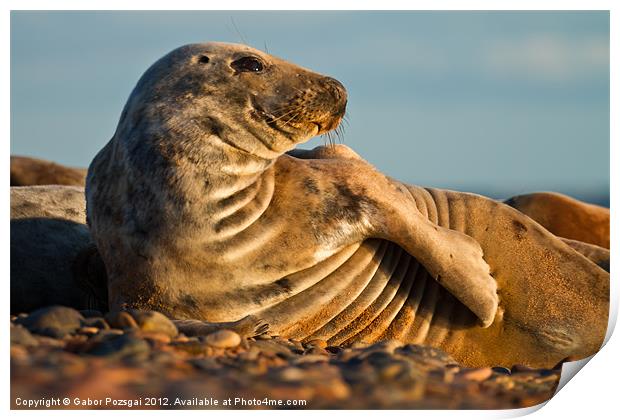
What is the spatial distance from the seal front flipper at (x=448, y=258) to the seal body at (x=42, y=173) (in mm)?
4793

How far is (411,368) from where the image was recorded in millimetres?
5430

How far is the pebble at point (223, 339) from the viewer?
5758 mm

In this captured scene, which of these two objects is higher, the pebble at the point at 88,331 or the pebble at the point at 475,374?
the pebble at the point at 88,331

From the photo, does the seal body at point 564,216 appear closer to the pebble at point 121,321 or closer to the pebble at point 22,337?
the pebble at point 121,321

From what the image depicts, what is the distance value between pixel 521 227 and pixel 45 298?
10.3 feet

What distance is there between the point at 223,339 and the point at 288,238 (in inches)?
50.6

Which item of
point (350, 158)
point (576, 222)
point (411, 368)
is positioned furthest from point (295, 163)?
point (576, 222)

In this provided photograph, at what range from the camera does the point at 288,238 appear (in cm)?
697

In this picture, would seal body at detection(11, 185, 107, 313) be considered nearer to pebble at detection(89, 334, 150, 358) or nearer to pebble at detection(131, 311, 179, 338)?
pebble at detection(131, 311, 179, 338)

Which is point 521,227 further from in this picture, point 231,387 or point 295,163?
point 231,387

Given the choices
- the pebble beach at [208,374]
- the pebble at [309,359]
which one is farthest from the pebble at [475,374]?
the pebble at [309,359]

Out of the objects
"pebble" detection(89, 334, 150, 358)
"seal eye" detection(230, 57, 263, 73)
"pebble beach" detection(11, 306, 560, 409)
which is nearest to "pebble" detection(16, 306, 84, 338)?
"pebble beach" detection(11, 306, 560, 409)

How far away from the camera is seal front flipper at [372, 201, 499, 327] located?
7.12m

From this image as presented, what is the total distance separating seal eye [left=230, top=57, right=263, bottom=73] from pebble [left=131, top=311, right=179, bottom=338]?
1.89 m
